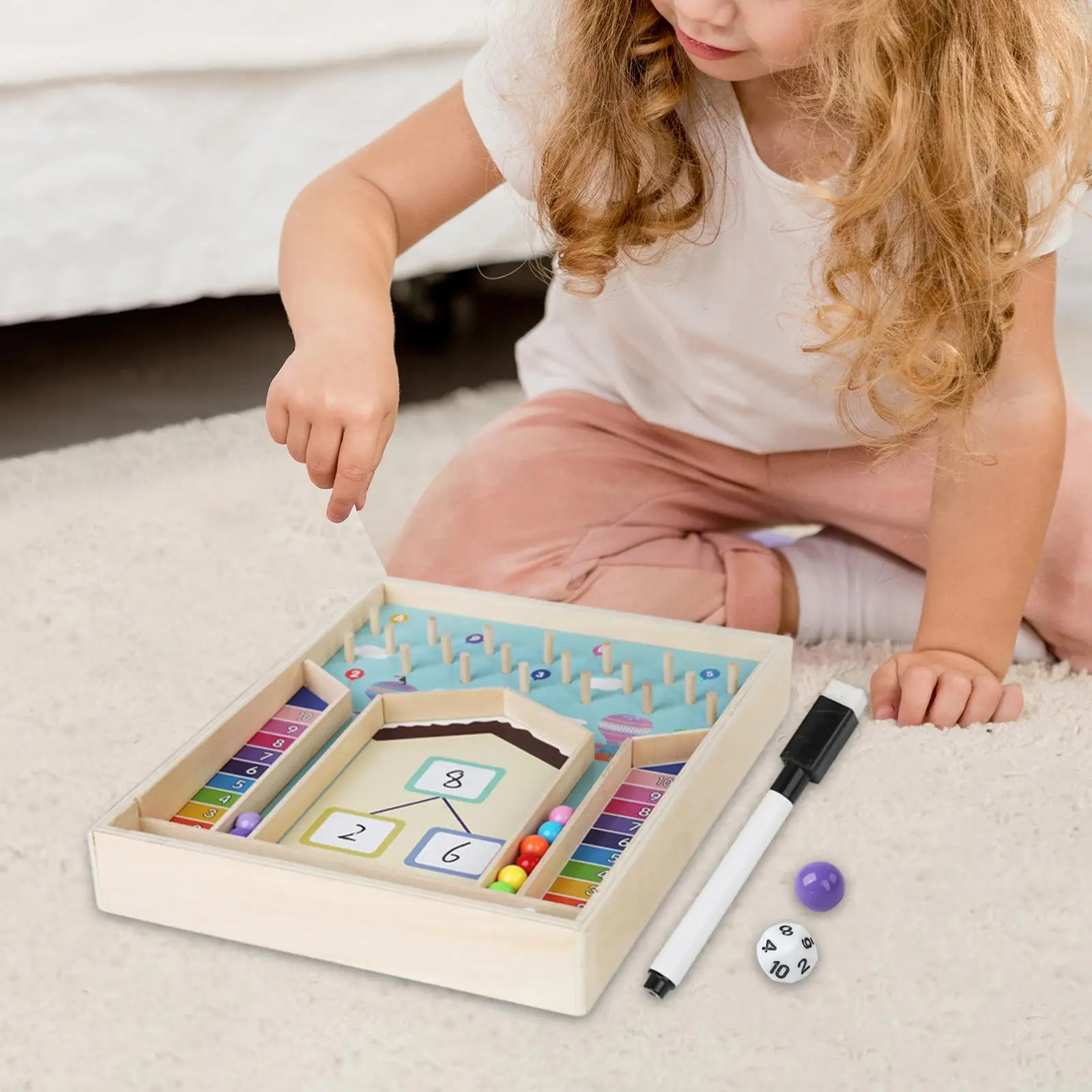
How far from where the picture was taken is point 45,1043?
1.99 ft

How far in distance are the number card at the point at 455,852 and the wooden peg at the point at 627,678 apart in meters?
0.14

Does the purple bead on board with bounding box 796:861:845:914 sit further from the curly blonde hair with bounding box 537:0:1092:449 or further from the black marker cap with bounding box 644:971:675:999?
the curly blonde hair with bounding box 537:0:1092:449

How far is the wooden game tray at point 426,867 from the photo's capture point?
60cm

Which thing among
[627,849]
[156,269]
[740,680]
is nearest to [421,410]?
[156,269]

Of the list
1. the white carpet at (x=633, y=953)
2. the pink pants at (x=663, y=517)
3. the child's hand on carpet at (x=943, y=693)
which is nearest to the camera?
the white carpet at (x=633, y=953)

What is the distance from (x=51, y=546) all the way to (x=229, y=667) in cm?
24

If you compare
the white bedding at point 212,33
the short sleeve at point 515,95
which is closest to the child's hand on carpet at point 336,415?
the short sleeve at point 515,95

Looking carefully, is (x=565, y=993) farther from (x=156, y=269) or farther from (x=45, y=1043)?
(x=156, y=269)

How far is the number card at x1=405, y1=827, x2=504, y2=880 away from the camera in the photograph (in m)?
0.66

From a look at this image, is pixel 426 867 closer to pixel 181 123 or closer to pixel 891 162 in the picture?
pixel 891 162

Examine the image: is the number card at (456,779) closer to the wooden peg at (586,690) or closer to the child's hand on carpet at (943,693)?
the wooden peg at (586,690)

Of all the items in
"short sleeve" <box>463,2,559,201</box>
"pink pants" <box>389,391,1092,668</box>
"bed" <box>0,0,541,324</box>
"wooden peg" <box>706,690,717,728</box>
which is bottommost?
"pink pants" <box>389,391,1092,668</box>

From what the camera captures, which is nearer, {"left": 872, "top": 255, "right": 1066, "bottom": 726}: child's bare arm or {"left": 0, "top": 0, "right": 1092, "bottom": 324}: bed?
{"left": 872, "top": 255, "right": 1066, "bottom": 726}: child's bare arm

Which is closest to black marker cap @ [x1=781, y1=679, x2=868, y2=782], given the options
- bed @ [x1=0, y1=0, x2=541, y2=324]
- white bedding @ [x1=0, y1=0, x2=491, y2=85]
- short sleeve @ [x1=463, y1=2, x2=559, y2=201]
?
short sleeve @ [x1=463, y1=2, x2=559, y2=201]
